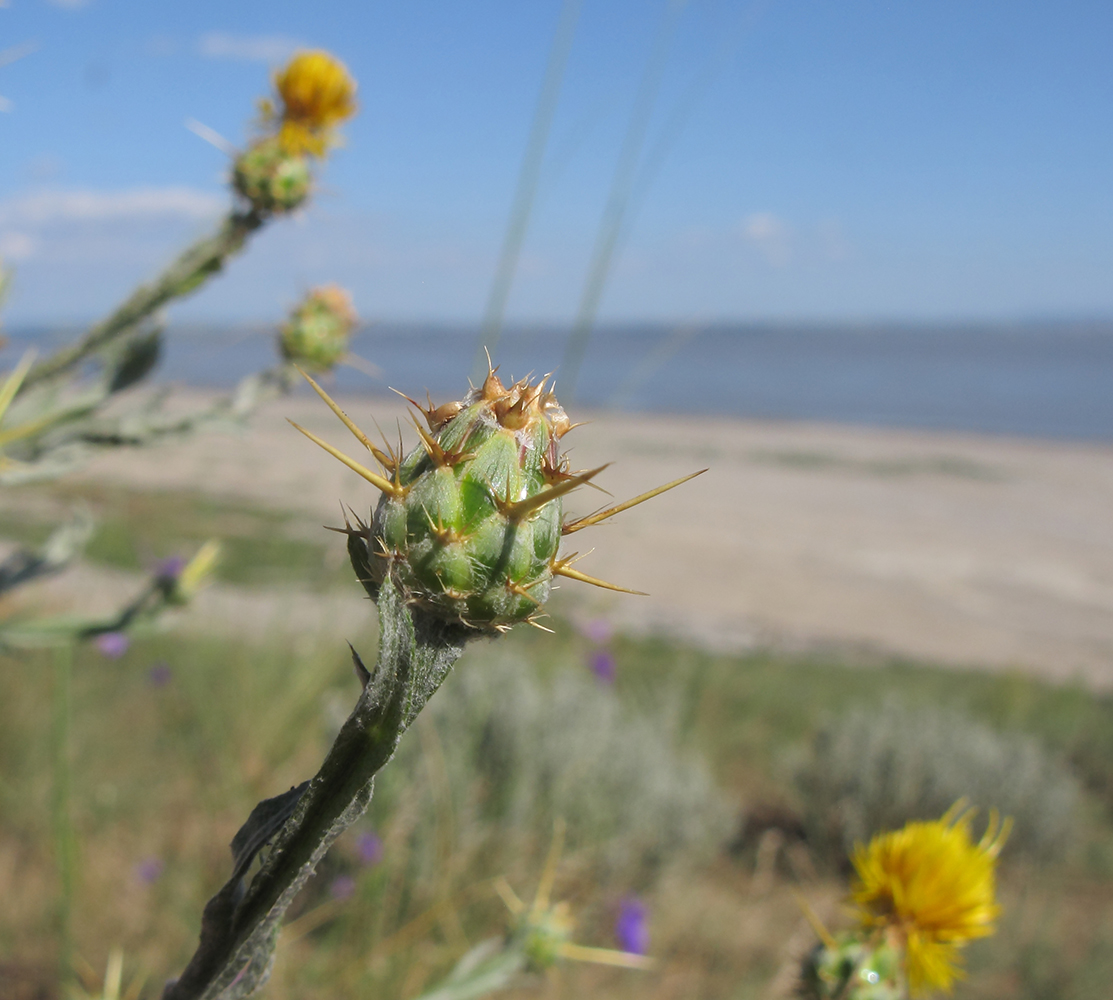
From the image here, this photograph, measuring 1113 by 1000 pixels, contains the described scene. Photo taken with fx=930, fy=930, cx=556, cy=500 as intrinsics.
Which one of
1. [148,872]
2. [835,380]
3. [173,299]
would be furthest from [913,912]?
[835,380]

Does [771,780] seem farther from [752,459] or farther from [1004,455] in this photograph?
[1004,455]

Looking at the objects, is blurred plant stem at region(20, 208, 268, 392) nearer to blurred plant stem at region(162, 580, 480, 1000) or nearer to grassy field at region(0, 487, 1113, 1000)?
grassy field at region(0, 487, 1113, 1000)

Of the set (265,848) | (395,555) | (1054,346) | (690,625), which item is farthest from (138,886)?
(1054,346)

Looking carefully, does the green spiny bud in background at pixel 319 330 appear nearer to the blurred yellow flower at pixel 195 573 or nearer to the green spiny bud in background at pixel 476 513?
the blurred yellow flower at pixel 195 573

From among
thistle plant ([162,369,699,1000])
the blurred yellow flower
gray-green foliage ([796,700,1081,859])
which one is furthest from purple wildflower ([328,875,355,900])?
gray-green foliage ([796,700,1081,859])

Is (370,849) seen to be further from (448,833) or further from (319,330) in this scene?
(319,330)
